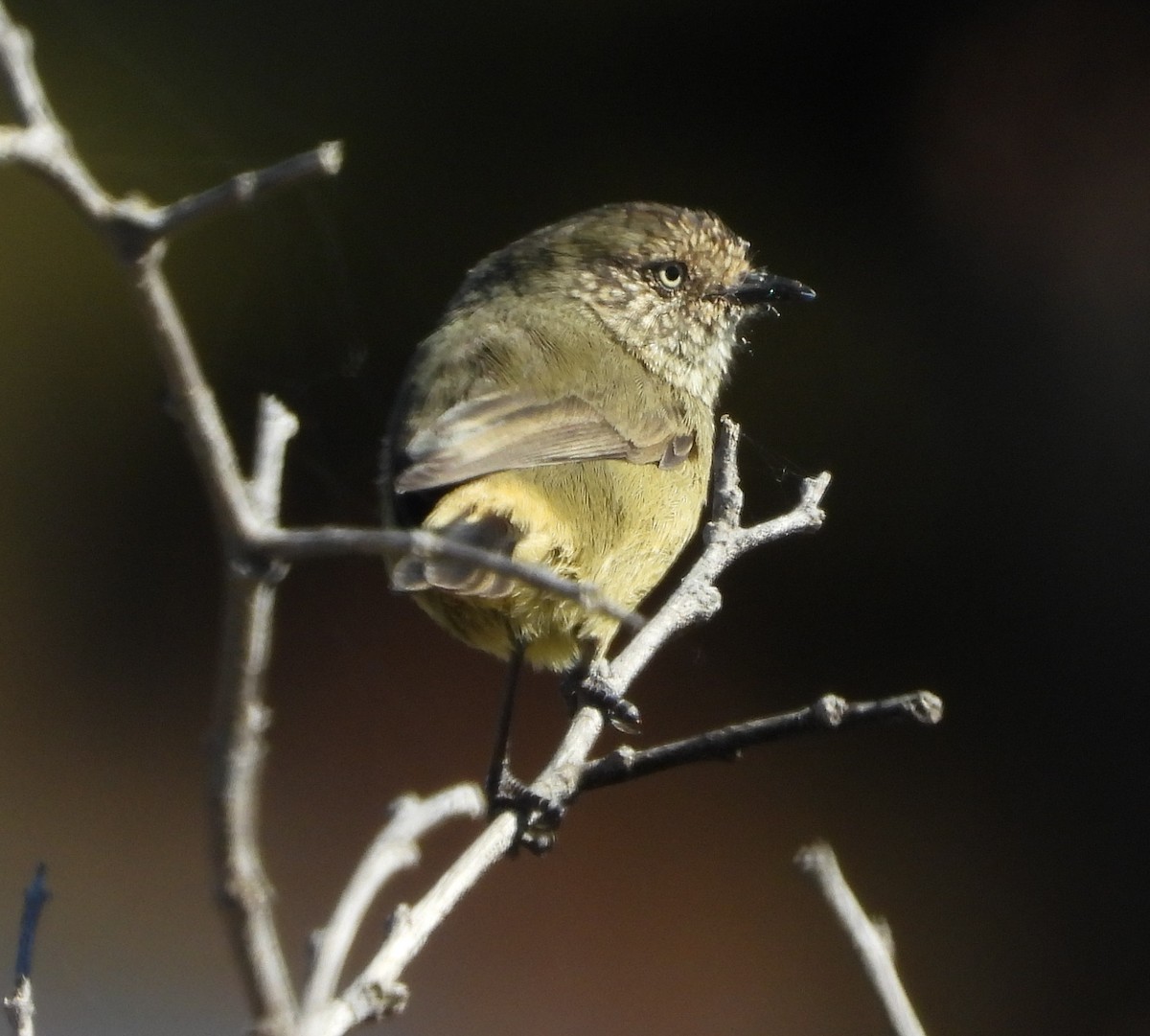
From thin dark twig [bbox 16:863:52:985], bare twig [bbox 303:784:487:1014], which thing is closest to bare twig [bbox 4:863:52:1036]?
thin dark twig [bbox 16:863:52:985]

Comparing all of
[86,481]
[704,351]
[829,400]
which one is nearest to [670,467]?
[704,351]

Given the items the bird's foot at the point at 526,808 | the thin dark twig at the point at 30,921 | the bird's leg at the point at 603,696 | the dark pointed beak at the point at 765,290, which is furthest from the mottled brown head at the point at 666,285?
the thin dark twig at the point at 30,921

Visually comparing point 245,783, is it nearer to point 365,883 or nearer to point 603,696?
point 365,883

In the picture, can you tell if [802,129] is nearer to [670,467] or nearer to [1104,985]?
[670,467]

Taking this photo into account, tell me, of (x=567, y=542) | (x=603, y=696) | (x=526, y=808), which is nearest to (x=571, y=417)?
(x=567, y=542)

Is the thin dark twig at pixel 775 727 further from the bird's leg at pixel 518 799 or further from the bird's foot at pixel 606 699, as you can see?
the bird's foot at pixel 606 699
